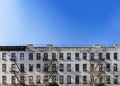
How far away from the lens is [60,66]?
108 m

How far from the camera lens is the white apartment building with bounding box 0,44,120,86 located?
352ft

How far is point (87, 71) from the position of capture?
107688mm

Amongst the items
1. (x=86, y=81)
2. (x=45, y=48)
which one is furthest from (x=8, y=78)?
(x=86, y=81)

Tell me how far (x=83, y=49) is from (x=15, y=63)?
55.1 ft

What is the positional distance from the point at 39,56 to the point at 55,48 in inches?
172

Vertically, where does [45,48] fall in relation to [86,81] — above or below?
above

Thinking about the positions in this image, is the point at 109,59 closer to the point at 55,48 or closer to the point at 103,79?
the point at 103,79

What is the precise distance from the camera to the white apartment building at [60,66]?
10738 centimetres

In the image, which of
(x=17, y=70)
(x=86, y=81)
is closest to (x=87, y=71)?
(x=86, y=81)

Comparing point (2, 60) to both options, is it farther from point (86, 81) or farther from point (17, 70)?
point (86, 81)

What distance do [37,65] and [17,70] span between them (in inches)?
195

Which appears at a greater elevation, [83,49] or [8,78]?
[83,49]

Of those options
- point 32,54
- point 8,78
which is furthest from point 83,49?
point 8,78

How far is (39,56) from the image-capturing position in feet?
A: 356
